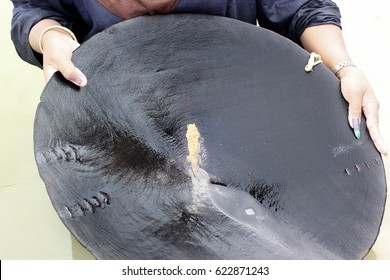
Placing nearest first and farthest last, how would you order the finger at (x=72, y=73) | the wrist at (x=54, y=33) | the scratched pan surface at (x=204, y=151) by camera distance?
the scratched pan surface at (x=204, y=151)
the finger at (x=72, y=73)
the wrist at (x=54, y=33)

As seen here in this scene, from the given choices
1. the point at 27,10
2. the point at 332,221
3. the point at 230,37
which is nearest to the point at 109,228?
the point at 332,221

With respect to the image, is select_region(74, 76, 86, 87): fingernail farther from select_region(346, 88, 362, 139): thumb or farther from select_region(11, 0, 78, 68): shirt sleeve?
select_region(346, 88, 362, 139): thumb

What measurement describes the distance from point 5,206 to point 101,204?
438 mm

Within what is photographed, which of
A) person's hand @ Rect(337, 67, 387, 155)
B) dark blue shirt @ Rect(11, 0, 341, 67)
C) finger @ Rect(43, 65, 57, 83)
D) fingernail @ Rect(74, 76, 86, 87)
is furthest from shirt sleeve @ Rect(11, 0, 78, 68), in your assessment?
person's hand @ Rect(337, 67, 387, 155)

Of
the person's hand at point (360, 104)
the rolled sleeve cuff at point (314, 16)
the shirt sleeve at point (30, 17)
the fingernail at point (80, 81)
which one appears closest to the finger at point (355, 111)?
the person's hand at point (360, 104)

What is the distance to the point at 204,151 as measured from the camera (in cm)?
108

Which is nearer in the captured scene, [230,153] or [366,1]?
[230,153]

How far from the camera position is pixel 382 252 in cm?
113

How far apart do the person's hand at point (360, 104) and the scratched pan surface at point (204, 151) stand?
0.06 feet

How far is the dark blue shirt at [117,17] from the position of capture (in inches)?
44.8

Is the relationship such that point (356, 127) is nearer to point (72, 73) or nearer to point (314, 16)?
point (314, 16)

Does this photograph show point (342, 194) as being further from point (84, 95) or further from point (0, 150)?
point (0, 150)

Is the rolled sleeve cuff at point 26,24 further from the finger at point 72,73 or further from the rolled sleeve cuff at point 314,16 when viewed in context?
the rolled sleeve cuff at point 314,16

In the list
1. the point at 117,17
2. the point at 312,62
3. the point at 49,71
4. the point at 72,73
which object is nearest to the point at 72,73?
the point at 72,73
